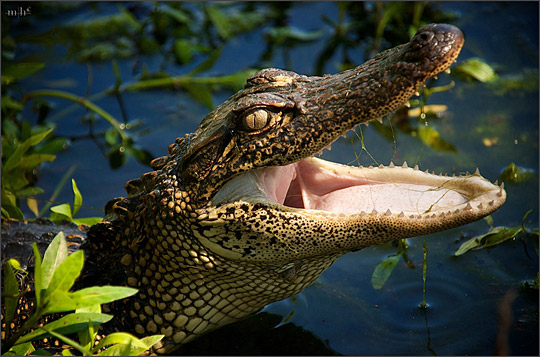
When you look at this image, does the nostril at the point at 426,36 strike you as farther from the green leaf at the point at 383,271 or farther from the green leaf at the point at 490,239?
the green leaf at the point at 490,239

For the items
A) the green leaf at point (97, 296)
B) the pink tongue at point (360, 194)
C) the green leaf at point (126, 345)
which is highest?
the pink tongue at point (360, 194)

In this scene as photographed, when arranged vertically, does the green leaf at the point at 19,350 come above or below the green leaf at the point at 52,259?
below

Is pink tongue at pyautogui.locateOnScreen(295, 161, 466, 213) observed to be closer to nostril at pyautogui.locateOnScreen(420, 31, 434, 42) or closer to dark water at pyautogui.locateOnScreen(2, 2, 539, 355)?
dark water at pyautogui.locateOnScreen(2, 2, 539, 355)

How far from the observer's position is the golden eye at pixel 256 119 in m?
3.08

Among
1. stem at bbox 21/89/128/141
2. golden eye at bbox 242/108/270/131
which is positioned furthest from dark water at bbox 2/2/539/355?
golden eye at bbox 242/108/270/131

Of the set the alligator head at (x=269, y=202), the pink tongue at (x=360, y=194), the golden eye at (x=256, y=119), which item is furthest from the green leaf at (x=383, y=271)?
the golden eye at (x=256, y=119)

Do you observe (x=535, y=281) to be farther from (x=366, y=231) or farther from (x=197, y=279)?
(x=197, y=279)

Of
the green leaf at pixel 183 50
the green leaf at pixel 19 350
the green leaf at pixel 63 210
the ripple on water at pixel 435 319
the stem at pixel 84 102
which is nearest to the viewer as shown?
the green leaf at pixel 19 350

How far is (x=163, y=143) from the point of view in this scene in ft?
19.7

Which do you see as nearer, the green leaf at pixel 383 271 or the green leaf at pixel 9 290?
the green leaf at pixel 9 290

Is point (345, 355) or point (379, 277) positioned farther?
point (379, 277)

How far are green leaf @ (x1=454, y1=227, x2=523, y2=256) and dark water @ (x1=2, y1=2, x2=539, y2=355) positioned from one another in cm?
7

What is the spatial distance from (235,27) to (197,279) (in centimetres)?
491

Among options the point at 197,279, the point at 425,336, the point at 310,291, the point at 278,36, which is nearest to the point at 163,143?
the point at 278,36
